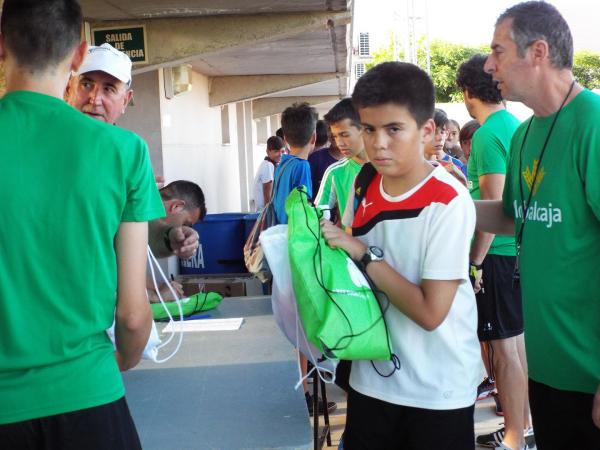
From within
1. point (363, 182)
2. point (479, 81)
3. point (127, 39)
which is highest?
point (127, 39)

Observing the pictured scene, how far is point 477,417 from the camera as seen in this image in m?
5.05

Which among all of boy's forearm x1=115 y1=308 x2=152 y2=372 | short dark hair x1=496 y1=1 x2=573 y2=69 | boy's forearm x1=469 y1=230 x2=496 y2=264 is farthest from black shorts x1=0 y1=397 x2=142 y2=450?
boy's forearm x1=469 y1=230 x2=496 y2=264

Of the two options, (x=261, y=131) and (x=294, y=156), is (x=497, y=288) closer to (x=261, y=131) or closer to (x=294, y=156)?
(x=294, y=156)

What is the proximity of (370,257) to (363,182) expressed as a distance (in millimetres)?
383

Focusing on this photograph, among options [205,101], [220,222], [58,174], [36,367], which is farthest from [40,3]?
[205,101]

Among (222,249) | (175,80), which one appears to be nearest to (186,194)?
(222,249)

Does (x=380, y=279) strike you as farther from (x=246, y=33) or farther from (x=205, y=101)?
(x=205, y=101)

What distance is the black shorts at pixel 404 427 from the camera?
2234mm

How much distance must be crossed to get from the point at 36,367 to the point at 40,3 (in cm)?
82

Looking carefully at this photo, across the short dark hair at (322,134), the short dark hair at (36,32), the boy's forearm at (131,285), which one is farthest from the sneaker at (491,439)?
the short dark hair at (322,134)

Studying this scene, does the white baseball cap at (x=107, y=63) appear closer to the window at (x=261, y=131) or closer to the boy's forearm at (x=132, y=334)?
the boy's forearm at (x=132, y=334)

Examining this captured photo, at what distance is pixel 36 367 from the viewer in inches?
63.9

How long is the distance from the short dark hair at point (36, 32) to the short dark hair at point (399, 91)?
983 mm

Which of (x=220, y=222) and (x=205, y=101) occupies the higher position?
(x=205, y=101)
